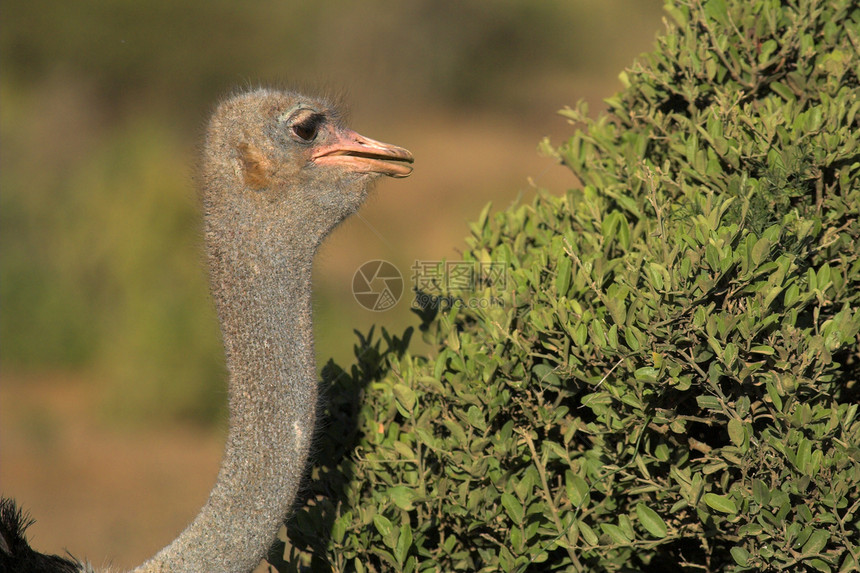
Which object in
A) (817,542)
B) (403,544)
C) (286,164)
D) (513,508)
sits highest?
(286,164)

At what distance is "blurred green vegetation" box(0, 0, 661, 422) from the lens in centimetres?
926

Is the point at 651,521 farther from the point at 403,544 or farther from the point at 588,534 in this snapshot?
the point at 403,544

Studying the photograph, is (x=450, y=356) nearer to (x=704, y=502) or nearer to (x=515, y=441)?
(x=515, y=441)

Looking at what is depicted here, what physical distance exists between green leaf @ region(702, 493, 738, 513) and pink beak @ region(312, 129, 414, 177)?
1.30 m

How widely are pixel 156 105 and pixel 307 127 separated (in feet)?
54.5

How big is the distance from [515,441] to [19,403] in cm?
834

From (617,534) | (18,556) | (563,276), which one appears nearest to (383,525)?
(617,534)

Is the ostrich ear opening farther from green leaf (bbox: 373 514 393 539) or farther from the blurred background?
green leaf (bbox: 373 514 393 539)

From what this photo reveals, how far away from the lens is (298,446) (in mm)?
2664

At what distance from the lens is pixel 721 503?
2.37 meters

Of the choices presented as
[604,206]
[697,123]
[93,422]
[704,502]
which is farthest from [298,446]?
[93,422]

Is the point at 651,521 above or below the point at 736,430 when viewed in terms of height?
below

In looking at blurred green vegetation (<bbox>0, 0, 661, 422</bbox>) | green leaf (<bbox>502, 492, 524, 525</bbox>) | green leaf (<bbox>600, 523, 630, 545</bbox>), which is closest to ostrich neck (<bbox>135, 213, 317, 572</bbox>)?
green leaf (<bbox>502, 492, 524, 525</bbox>)

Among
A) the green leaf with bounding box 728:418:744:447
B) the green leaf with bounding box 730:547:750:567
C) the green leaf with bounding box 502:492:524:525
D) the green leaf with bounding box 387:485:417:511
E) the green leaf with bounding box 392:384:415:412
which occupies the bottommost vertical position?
the green leaf with bounding box 387:485:417:511
